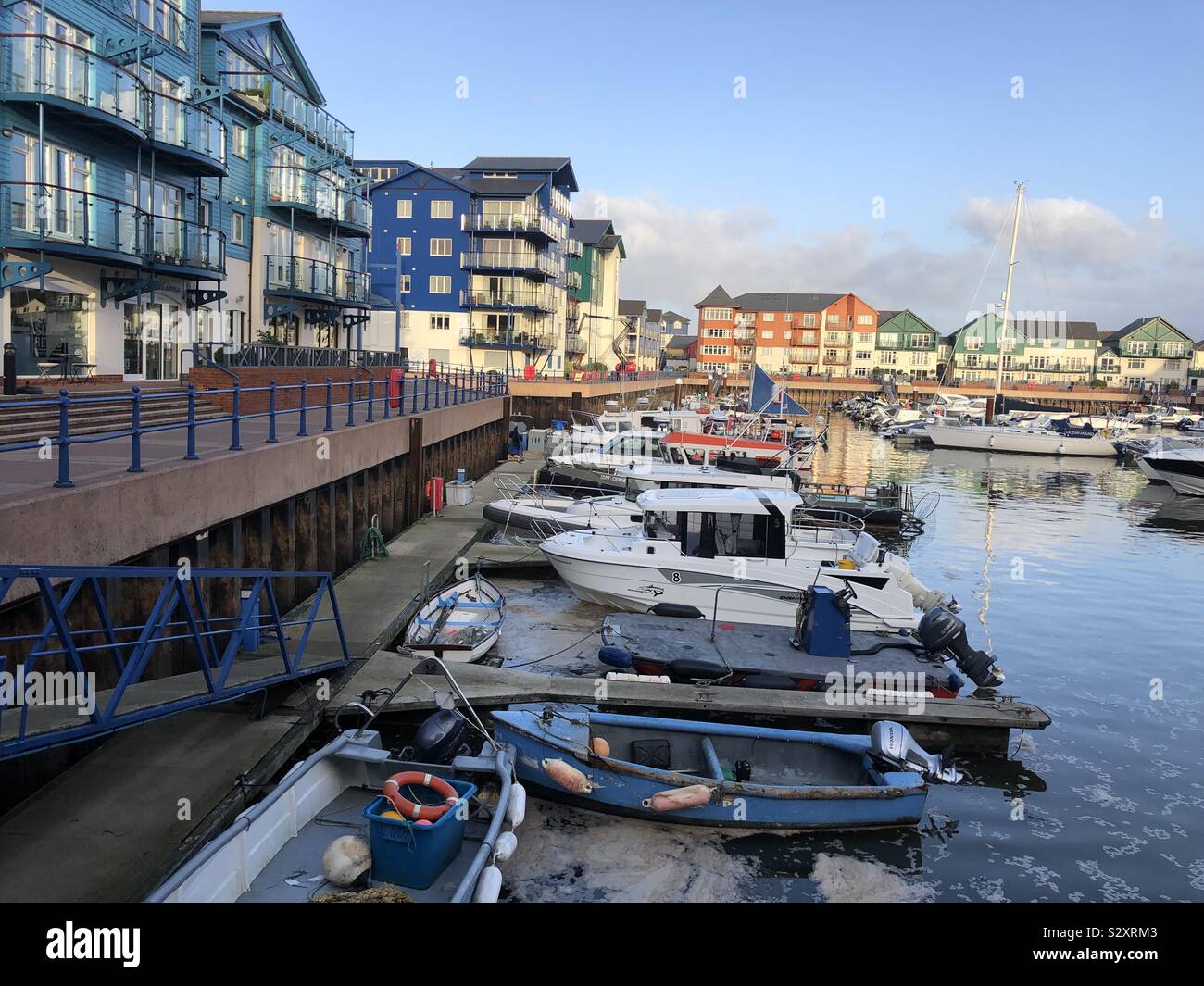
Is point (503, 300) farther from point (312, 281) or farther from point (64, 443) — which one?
point (64, 443)

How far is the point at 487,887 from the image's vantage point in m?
8.08

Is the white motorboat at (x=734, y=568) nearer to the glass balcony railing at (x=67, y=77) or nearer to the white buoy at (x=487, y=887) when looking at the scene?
the white buoy at (x=487, y=887)

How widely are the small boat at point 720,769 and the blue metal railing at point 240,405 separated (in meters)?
5.69

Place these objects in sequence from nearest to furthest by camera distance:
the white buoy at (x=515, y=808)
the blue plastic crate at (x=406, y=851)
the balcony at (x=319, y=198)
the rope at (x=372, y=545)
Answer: the blue plastic crate at (x=406, y=851)
the white buoy at (x=515, y=808)
the rope at (x=372, y=545)
the balcony at (x=319, y=198)

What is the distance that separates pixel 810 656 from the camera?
1515 cm

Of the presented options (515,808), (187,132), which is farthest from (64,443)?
(187,132)

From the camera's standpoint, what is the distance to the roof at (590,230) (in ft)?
314

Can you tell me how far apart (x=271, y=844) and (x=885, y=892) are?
6.52 m

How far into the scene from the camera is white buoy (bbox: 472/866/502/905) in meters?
7.95

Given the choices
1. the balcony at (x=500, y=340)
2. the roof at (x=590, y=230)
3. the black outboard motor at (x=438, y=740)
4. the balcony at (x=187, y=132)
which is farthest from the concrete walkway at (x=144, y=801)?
the roof at (x=590, y=230)

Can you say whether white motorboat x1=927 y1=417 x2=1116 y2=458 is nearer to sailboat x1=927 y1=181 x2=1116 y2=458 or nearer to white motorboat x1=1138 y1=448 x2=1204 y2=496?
sailboat x1=927 y1=181 x2=1116 y2=458

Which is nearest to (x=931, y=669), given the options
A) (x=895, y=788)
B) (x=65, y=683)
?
(x=895, y=788)

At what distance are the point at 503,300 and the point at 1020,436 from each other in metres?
39.7
